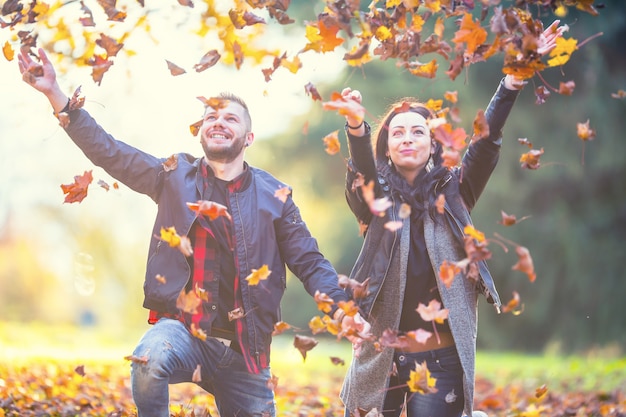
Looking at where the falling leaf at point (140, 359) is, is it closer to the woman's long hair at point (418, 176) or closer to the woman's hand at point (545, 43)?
the woman's long hair at point (418, 176)

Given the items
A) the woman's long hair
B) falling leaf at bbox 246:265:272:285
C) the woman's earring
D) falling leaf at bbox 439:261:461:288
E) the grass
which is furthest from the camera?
the grass

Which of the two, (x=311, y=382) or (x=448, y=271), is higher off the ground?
(x=311, y=382)

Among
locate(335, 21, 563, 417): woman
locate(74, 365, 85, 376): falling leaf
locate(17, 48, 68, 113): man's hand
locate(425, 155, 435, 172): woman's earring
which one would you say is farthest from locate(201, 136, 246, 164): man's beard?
locate(74, 365, 85, 376): falling leaf

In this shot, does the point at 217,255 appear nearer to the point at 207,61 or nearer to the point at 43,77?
the point at 207,61

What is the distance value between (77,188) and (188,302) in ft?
2.57

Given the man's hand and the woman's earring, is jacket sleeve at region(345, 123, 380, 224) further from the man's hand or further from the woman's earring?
the man's hand

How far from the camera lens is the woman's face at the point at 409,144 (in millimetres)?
3607

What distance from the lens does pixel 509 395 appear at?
7828mm

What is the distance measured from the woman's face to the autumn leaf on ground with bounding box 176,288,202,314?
3.83 ft

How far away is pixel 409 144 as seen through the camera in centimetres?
361

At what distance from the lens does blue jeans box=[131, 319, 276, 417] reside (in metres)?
3.23

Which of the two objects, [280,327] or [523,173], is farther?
[523,173]

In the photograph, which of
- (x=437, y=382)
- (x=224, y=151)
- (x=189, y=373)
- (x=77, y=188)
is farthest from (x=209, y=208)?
(x=437, y=382)

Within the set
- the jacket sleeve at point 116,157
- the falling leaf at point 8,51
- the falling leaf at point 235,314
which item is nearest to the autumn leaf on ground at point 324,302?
the falling leaf at point 235,314
